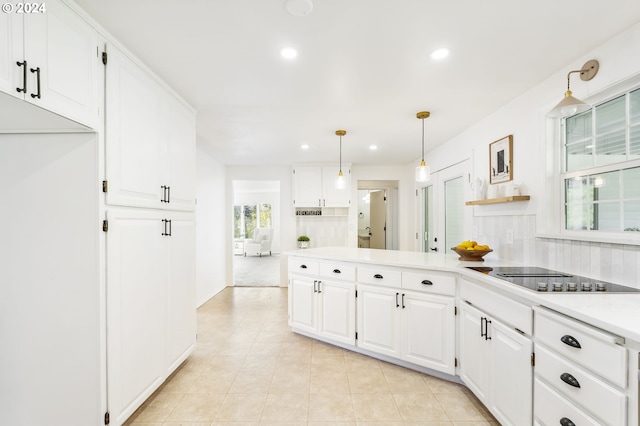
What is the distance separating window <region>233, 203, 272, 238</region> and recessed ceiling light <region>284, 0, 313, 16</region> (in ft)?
32.9

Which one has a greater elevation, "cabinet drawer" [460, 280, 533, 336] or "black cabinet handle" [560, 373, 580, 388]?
"cabinet drawer" [460, 280, 533, 336]

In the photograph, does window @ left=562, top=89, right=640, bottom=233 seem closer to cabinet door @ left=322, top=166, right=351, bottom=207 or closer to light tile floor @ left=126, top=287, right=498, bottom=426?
light tile floor @ left=126, top=287, right=498, bottom=426

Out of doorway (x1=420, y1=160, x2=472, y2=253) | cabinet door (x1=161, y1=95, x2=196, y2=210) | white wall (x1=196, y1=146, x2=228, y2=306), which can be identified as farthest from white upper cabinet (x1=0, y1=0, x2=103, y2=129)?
doorway (x1=420, y1=160, x2=472, y2=253)

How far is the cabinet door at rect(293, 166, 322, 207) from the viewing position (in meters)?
5.59

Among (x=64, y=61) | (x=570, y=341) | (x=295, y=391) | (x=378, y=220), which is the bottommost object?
(x=295, y=391)

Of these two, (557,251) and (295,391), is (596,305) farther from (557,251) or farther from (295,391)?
(295,391)

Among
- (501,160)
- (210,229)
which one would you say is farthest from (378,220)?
(501,160)

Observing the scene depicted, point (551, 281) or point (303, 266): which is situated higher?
point (551, 281)

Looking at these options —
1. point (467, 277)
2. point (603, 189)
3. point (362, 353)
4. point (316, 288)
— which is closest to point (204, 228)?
point (316, 288)

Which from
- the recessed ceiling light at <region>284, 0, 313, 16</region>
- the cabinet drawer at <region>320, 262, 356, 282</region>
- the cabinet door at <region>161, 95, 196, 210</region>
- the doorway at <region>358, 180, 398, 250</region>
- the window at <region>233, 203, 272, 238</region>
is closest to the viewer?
the recessed ceiling light at <region>284, 0, 313, 16</region>

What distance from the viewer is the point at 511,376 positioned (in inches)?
66.4

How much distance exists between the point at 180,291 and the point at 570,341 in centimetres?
258

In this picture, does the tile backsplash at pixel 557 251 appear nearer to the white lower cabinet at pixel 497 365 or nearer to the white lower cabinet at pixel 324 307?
the white lower cabinet at pixel 497 365

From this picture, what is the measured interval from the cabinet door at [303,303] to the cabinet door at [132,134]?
5.56 ft
